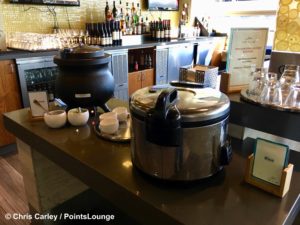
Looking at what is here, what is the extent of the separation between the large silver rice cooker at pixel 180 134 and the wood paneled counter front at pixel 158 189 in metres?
0.05

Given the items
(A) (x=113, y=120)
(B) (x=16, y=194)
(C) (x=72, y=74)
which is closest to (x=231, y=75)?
(A) (x=113, y=120)

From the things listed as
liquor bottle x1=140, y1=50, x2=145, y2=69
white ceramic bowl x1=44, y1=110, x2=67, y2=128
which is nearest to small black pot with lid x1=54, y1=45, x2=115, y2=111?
white ceramic bowl x1=44, y1=110, x2=67, y2=128

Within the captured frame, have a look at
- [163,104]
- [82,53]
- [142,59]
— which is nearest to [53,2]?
[142,59]

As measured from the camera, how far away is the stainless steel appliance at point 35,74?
103 inches

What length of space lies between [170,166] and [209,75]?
0.75 meters

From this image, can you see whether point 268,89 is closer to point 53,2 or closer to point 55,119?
point 55,119

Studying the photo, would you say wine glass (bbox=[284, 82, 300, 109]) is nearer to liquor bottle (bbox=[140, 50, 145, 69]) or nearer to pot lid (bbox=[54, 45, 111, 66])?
pot lid (bbox=[54, 45, 111, 66])

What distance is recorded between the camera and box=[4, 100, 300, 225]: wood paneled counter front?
0.68m

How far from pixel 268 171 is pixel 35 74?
8.73 ft

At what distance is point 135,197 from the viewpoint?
76 centimetres

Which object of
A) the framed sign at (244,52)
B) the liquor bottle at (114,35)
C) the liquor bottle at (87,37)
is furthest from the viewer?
the liquor bottle at (114,35)

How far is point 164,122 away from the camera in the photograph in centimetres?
68

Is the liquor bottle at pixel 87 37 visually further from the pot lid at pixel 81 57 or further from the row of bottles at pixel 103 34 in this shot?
the pot lid at pixel 81 57

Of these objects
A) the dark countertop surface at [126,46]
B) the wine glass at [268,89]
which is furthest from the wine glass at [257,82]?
the dark countertop surface at [126,46]
